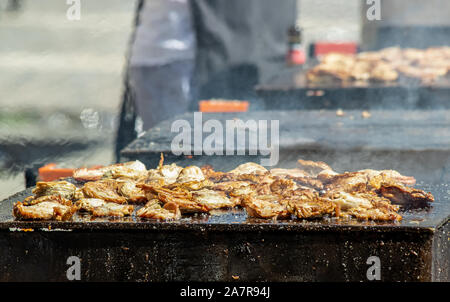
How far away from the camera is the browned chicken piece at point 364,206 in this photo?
2.50 meters

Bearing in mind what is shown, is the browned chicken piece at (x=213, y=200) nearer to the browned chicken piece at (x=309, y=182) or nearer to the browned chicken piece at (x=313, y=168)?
the browned chicken piece at (x=309, y=182)

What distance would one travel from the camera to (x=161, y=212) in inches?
103

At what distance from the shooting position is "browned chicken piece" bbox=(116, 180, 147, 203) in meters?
2.91

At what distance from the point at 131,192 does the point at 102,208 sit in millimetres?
301

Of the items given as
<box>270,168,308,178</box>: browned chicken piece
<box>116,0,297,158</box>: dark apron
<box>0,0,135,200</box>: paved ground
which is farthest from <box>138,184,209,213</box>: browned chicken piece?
<box>116,0,297,158</box>: dark apron

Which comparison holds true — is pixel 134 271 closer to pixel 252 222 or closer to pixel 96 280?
pixel 96 280

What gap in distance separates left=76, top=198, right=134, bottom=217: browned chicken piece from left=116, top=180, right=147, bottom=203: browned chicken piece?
15 cm

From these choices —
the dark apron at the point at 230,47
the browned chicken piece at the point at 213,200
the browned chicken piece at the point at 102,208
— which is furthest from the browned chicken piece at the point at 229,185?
the dark apron at the point at 230,47

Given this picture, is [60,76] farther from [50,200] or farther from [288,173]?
[50,200]

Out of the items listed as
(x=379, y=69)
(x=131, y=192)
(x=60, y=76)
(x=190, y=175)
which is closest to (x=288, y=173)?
(x=190, y=175)

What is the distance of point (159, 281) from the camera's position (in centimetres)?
258
